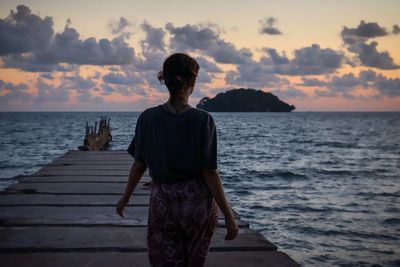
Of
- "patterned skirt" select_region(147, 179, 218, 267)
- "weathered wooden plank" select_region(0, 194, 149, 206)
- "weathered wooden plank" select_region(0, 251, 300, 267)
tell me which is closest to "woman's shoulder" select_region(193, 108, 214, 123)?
"patterned skirt" select_region(147, 179, 218, 267)

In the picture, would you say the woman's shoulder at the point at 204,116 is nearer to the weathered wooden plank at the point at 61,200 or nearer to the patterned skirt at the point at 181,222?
the patterned skirt at the point at 181,222

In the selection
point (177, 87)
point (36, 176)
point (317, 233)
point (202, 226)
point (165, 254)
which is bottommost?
point (317, 233)

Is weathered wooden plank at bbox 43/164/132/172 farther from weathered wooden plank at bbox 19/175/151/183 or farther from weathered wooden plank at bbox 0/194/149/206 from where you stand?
weathered wooden plank at bbox 0/194/149/206

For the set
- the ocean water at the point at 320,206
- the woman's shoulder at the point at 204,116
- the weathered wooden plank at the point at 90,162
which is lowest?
the ocean water at the point at 320,206

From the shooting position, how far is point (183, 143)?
2.41m

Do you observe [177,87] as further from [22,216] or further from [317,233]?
[317,233]

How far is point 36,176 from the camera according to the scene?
8398mm

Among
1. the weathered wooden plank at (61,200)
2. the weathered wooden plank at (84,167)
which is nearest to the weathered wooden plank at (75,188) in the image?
the weathered wooden plank at (61,200)

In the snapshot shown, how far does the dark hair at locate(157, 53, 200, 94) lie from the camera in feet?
7.79

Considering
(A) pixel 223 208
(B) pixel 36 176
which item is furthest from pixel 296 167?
(A) pixel 223 208

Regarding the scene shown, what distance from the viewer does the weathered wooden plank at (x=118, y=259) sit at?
138 inches

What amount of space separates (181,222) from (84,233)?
2252 millimetres

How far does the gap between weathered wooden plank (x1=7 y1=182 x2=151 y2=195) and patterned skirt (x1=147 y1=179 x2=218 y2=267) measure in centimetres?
425

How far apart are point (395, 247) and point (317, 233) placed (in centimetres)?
174
